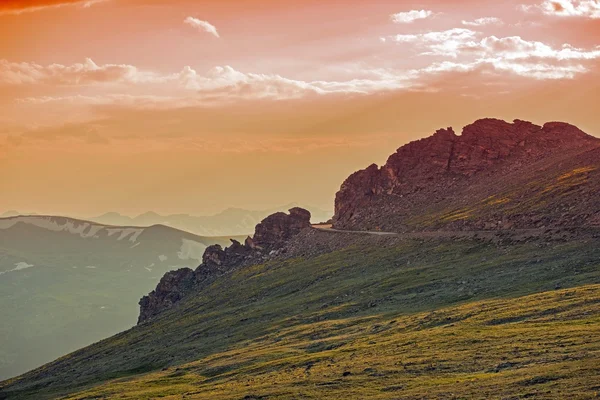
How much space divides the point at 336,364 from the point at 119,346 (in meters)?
117

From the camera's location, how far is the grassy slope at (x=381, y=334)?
69.9m

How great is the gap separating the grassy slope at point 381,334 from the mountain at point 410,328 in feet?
1.12

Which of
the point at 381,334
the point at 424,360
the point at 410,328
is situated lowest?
the point at 424,360

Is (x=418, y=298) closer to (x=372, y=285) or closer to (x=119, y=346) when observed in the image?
(x=372, y=285)

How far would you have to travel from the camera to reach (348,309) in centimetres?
13262

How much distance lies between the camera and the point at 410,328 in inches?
3883

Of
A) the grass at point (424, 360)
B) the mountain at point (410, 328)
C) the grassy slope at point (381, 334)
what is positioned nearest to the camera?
the grass at point (424, 360)

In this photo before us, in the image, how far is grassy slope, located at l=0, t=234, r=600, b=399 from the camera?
2751 inches

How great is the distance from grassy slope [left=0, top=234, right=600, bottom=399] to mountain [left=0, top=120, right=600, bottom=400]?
0.34 metres

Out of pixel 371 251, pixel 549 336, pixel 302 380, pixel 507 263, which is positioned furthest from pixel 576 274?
pixel 371 251

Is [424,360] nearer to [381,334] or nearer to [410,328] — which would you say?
[410,328]

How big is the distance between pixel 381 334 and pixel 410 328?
178 inches

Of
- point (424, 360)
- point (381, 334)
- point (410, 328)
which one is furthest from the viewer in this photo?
point (381, 334)

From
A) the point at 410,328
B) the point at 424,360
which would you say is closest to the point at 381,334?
the point at 410,328
